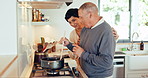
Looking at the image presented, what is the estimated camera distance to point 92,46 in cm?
171

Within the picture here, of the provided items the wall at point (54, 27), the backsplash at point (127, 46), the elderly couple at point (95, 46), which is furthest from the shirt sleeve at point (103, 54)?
the backsplash at point (127, 46)

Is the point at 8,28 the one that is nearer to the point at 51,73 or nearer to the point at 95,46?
the point at 51,73

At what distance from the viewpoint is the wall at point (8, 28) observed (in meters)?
1.25

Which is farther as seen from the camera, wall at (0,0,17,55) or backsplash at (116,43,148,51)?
backsplash at (116,43,148,51)

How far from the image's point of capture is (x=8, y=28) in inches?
49.6

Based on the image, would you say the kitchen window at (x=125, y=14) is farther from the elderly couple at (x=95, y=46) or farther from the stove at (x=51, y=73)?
the stove at (x=51, y=73)

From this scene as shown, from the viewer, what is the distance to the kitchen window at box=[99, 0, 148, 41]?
14.0 feet

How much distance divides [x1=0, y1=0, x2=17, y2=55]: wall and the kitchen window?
319cm

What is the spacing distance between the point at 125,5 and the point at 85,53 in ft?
9.79

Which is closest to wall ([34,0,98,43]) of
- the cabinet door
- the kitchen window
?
the kitchen window

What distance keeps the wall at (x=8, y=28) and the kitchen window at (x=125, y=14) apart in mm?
3192

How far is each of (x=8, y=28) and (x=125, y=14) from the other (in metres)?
3.46

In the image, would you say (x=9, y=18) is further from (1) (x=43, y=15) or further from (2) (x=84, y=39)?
(1) (x=43, y=15)

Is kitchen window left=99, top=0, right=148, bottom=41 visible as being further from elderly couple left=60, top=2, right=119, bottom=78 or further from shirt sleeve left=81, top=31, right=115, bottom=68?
shirt sleeve left=81, top=31, right=115, bottom=68
